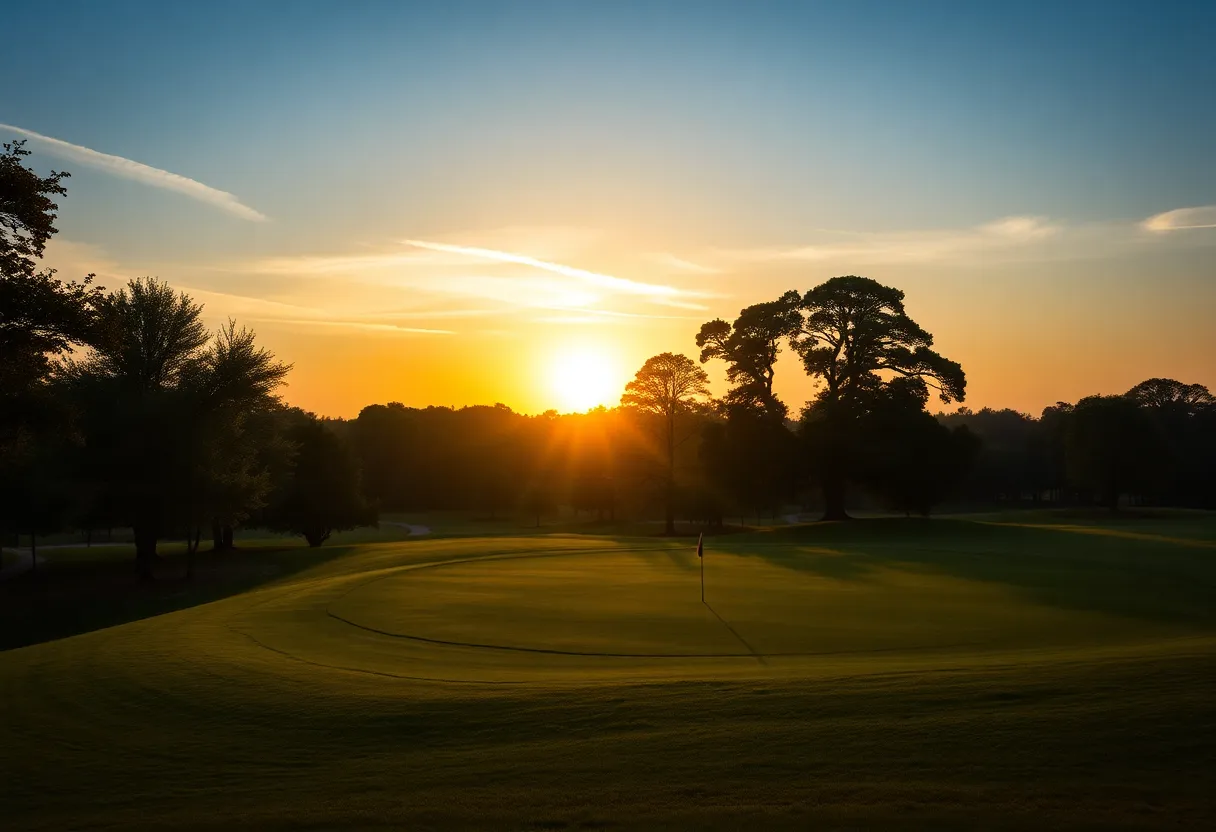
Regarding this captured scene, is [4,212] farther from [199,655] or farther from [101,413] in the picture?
[101,413]

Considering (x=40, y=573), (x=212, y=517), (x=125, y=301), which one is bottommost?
(x=40, y=573)

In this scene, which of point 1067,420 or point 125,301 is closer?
point 125,301

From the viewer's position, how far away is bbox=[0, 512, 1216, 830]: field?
816 centimetres

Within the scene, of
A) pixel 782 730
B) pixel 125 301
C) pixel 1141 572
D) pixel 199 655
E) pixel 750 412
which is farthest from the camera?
pixel 750 412

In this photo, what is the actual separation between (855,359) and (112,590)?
4612cm

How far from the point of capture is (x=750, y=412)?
6231 centimetres

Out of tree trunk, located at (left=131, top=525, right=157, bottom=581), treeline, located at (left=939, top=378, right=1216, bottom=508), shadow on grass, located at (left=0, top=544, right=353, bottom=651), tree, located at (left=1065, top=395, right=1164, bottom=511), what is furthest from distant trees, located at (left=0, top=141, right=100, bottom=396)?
tree, located at (left=1065, top=395, right=1164, bottom=511)

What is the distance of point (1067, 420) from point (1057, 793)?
86133 millimetres

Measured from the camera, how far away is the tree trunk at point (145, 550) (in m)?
40.7

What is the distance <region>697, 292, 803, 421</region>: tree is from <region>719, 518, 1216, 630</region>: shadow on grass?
1085 centimetres

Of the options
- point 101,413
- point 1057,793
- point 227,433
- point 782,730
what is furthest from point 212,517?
point 1057,793

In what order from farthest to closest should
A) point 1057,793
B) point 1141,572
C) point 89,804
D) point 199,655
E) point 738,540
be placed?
point 738,540
point 1141,572
point 199,655
point 89,804
point 1057,793

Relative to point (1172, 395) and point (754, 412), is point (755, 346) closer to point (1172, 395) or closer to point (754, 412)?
point (754, 412)

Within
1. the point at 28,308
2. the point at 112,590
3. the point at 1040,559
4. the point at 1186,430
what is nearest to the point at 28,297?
the point at 28,308
